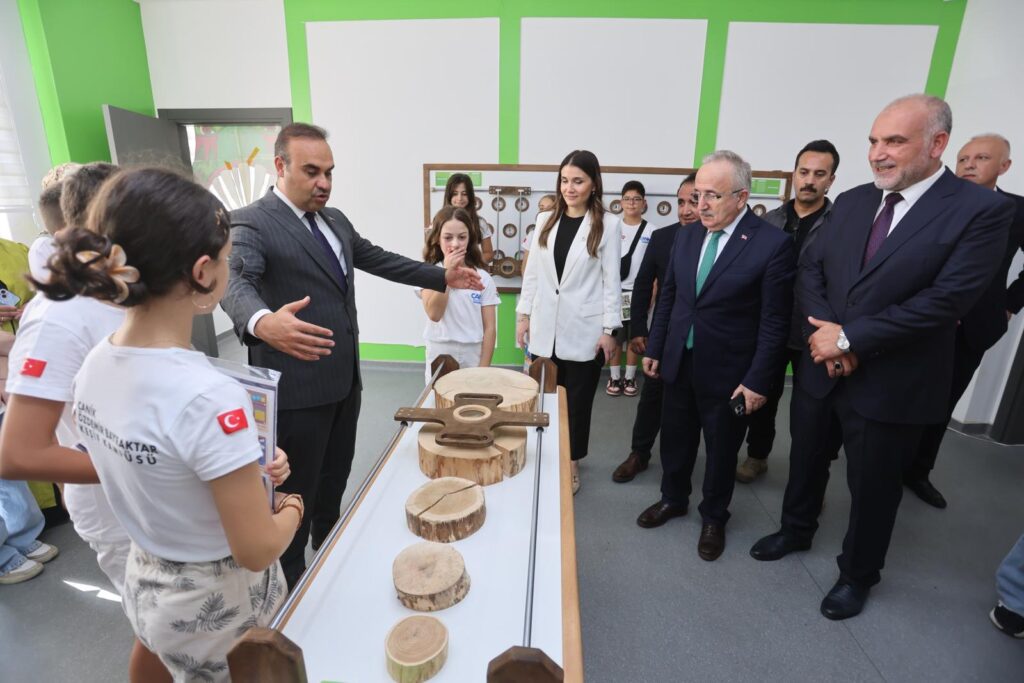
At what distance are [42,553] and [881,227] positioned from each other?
349cm

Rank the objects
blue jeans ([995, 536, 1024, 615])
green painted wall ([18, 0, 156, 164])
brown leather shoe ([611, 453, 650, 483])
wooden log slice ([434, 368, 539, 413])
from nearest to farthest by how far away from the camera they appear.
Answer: wooden log slice ([434, 368, 539, 413]), blue jeans ([995, 536, 1024, 615]), brown leather shoe ([611, 453, 650, 483]), green painted wall ([18, 0, 156, 164])

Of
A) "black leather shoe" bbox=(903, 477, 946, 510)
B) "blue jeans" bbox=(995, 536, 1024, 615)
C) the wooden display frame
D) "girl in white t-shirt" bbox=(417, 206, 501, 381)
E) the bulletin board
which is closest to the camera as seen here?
the wooden display frame

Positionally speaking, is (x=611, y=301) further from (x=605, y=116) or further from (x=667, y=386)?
(x=605, y=116)

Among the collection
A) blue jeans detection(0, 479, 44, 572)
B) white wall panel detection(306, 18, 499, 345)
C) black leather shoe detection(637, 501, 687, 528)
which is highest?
white wall panel detection(306, 18, 499, 345)

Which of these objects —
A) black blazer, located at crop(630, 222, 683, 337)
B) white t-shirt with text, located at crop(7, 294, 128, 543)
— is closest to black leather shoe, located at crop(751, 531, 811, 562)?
black blazer, located at crop(630, 222, 683, 337)

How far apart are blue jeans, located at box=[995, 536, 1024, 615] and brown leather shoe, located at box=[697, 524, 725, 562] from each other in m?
0.95

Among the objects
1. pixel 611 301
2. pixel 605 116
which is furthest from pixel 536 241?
pixel 605 116

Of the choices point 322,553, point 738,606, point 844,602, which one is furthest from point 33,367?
point 844,602

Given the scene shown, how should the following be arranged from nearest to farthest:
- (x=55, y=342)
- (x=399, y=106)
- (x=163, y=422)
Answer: (x=163, y=422) < (x=55, y=342) < (x=399, y=106)

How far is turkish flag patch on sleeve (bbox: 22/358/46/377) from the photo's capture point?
37.9 inches

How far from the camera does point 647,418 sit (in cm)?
291

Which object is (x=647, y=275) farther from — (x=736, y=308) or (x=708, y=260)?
(x=736, y=308)

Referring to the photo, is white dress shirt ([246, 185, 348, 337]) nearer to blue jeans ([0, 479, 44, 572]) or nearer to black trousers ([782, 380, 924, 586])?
blue jeans ([0, 479, 44, 572])

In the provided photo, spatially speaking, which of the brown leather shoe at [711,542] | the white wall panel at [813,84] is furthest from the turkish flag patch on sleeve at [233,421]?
the white wall panel at [813,84]
